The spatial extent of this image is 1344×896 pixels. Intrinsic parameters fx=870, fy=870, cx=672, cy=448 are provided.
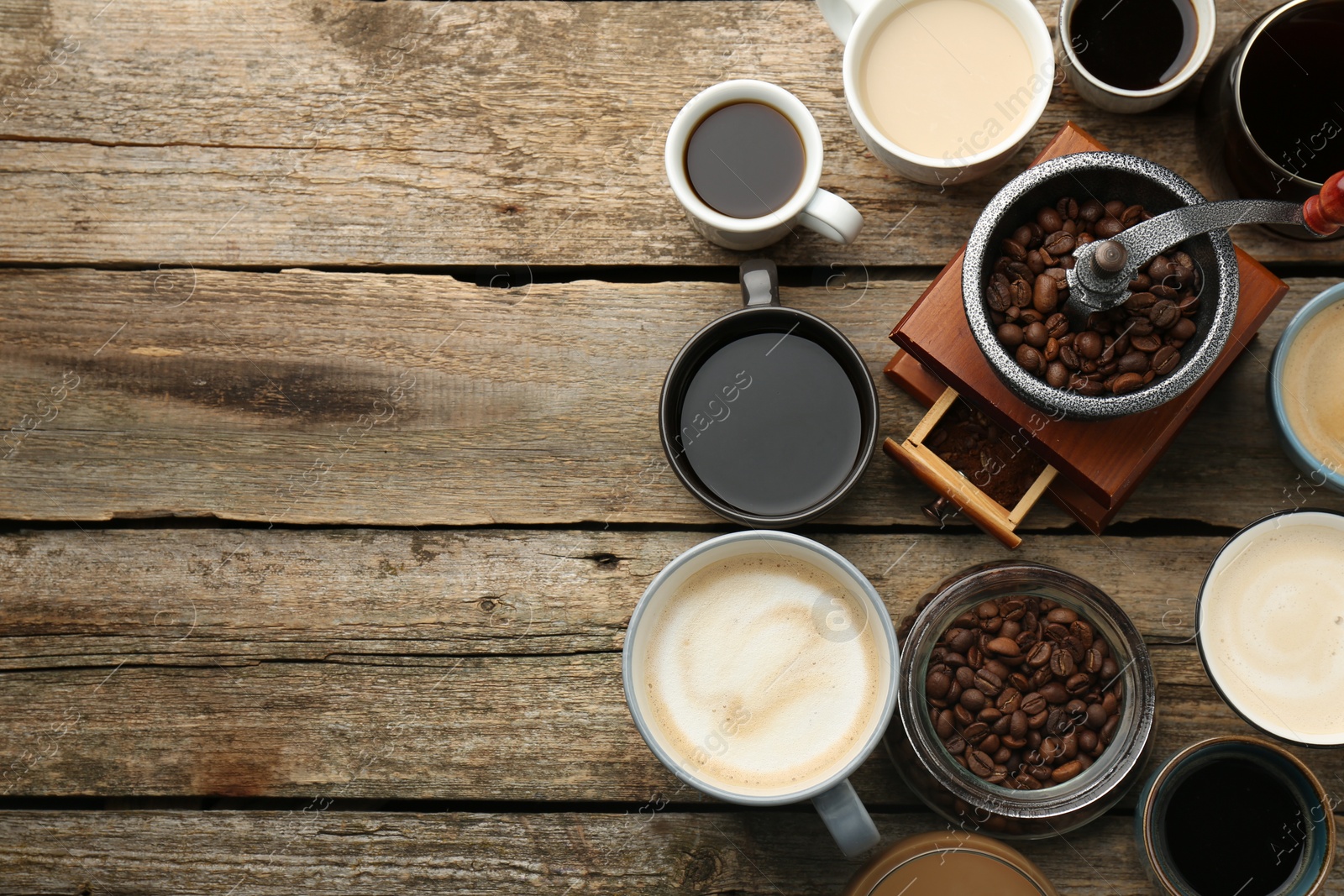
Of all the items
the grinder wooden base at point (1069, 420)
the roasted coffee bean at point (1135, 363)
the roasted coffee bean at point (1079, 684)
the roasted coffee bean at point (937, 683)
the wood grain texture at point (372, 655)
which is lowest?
the wood grain texture at point (372, 655)

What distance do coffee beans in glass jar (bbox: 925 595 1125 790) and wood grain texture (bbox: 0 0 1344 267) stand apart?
48 cm

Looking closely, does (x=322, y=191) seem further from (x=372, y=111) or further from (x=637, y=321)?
(x=637, y=321)

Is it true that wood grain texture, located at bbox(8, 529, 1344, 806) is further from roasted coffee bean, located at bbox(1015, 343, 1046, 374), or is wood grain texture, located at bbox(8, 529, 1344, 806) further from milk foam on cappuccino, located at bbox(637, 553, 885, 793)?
roasted coffee bean, located at bbox(1015, 343, 1046, 374)

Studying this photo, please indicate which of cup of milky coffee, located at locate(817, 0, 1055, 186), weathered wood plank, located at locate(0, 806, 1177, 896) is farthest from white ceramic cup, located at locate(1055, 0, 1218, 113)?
weathered wood plank, located at locate(0, 806, 1177, 896)

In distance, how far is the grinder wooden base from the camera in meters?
0.95

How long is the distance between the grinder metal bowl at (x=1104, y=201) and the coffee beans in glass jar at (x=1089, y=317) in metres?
0.01

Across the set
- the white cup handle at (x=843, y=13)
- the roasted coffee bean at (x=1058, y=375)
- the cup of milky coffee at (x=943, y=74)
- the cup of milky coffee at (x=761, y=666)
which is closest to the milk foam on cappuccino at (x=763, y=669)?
the cup of milky coffee at (x=761, y=666)

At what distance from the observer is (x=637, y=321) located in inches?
44.6

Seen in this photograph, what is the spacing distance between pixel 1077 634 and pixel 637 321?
0.65m

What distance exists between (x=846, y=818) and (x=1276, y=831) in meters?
0.51

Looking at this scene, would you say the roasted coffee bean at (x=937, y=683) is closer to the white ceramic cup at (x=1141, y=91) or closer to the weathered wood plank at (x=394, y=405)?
→ the weathered wood plank at (x=394, y=405)

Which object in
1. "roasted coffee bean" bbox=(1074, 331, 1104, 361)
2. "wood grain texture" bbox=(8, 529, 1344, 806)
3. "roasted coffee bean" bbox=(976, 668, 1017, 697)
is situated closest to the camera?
"roasted coffee bean" bbox=(1074, 331, 1104, 361)

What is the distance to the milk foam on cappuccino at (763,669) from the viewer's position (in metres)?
0.98

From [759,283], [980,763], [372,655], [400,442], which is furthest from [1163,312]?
[372,655]
